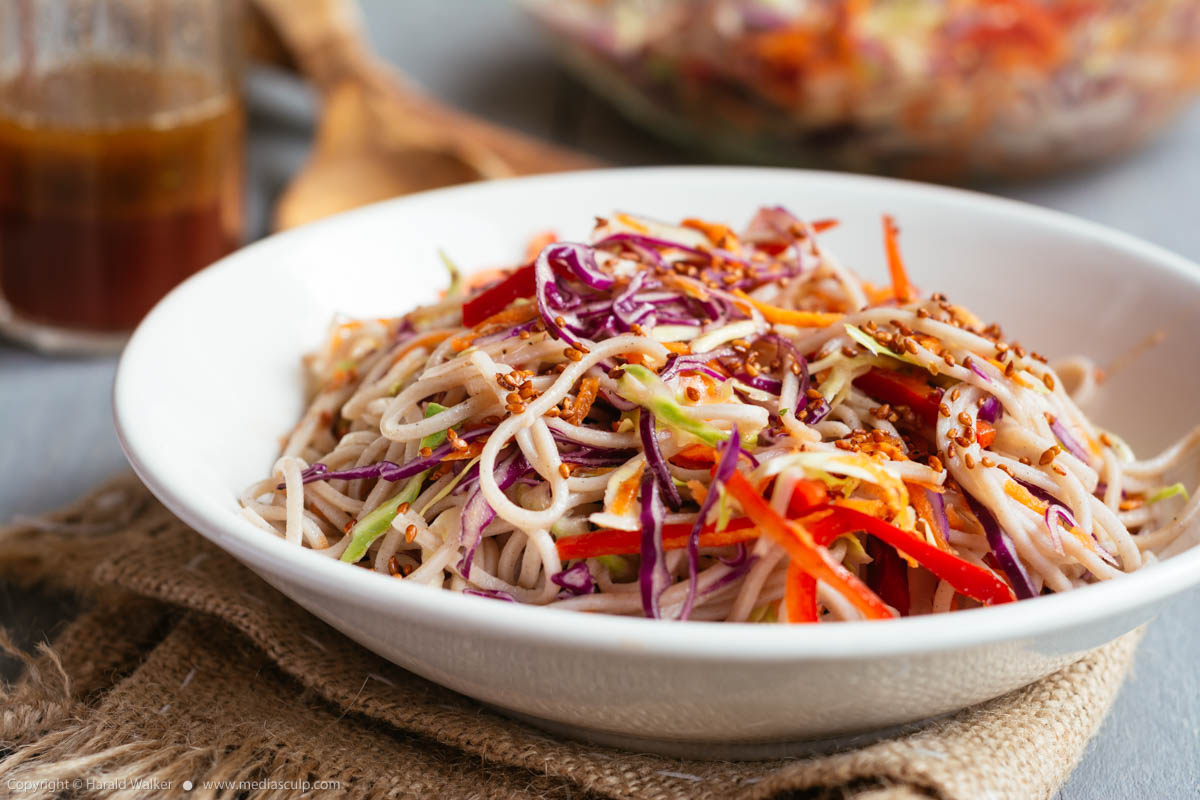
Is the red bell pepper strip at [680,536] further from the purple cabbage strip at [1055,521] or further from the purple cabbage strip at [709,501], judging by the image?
the purple cabbage strip at [1055,521]

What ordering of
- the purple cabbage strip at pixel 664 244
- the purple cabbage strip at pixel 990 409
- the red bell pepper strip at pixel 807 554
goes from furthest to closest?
the purple cabbage strip at pixel 664 244 → the purple cabbage strip at pixel 990 409 → the red bell pepper strip at pixel 807 554

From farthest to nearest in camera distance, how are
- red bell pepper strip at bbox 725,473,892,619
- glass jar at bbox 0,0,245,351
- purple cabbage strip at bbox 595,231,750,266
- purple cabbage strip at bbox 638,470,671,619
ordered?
glass jar at bbox 0,0,245,351 < purple cabbage strip at bbox 595,231,750,266 < purple cabbage strip at bbox 638,470,671,619 < red bell pepper strip at bbox 725,473,892,619

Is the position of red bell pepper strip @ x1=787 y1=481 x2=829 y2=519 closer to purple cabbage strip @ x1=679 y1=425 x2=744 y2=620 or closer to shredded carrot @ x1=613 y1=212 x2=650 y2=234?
purple cabbage strip @ x1=679 y1=425 x2=744 y2=620

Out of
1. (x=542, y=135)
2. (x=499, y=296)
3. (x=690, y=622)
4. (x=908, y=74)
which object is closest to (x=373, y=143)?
(x=542, y=135)

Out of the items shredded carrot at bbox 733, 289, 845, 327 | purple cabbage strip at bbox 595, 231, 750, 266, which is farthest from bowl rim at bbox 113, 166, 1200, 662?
purple cabbage strip at bbox 595, 231, 750, 266

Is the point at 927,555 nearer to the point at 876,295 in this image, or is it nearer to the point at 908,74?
the point at 876,295

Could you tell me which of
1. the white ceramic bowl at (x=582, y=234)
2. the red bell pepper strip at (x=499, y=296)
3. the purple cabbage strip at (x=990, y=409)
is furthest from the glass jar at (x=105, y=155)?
the purple cabbage strip at (x=990, y=409)

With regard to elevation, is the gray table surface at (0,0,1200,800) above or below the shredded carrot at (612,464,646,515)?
below
